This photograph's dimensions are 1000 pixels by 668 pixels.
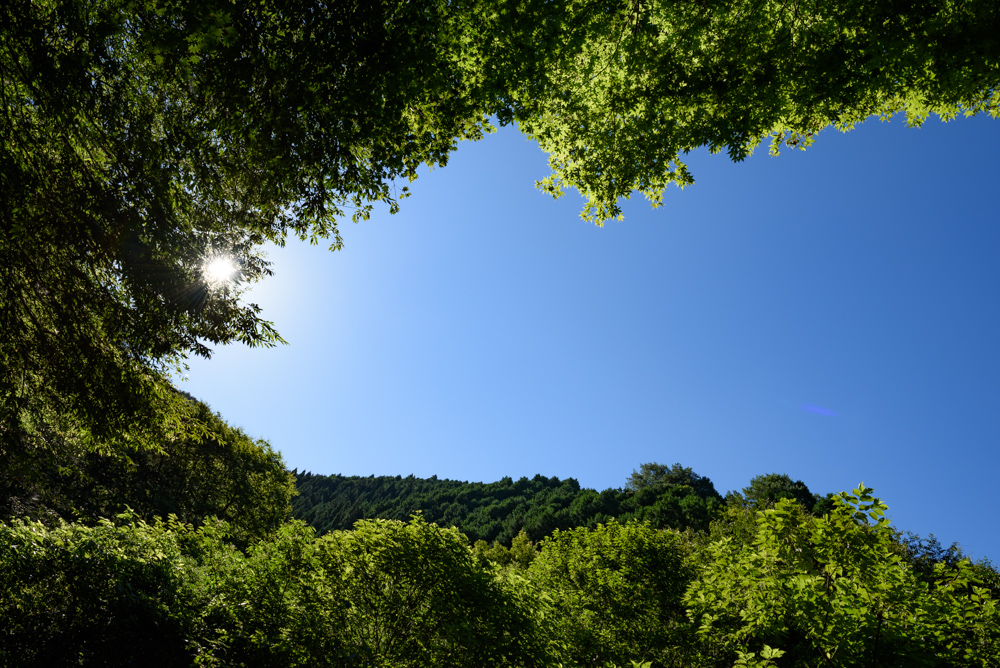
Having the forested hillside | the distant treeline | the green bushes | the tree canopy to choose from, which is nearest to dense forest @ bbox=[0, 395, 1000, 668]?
the green bushes

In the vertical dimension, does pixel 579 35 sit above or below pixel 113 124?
above

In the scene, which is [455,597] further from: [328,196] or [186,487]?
[186,487]

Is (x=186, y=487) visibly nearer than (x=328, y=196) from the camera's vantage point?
No

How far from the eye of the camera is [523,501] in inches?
2689

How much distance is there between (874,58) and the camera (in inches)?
200

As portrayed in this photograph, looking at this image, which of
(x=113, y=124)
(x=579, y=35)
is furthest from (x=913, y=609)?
(x=113, y=124)

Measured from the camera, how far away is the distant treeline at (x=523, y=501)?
2005 inches

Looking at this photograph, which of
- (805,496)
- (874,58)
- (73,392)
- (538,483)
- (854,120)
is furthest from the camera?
(538,483)

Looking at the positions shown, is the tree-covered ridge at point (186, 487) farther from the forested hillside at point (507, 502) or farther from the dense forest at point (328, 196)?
the forested hillside at point (507, 502)

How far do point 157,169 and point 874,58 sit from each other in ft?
28.3

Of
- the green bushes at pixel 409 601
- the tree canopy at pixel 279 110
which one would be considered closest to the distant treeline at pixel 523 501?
the green bushes at pixel 409 601

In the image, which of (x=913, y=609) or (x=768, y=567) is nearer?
(x=913, y=609)

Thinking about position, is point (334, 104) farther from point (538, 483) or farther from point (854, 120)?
point (538, 483)

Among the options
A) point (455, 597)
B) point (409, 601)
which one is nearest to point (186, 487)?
point (409, 601)
